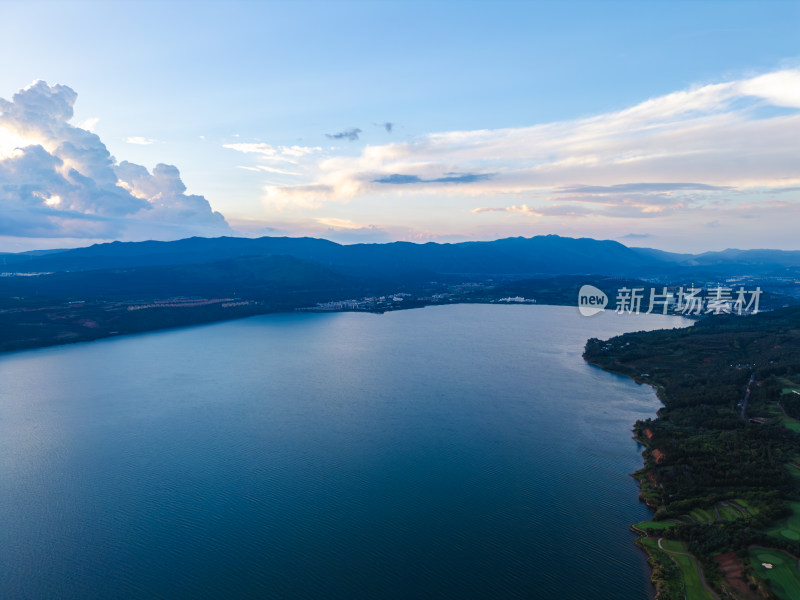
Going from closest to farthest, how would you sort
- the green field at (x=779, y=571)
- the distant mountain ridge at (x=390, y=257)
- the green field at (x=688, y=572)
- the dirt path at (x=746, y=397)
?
the green field at (x=779, y=571) → the green field at (x=688, y=572) → the dirt path at (x=746, y=397) → the distant mountain ridge at (x=390, y=257)

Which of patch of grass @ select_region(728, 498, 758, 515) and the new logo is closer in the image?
patch of grass @ select_region(728, 498, 758, 515)

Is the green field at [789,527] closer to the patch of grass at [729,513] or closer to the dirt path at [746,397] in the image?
the patch of grass at [729,513]

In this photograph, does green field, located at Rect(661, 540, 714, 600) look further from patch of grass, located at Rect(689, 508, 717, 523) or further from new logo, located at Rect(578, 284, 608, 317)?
new logo, located at Rect(578, 284, 608, 317)

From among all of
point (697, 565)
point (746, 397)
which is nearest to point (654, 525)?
point (697, 565)

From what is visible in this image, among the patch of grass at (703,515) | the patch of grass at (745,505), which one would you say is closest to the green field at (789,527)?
the patch of grass at (745,505)

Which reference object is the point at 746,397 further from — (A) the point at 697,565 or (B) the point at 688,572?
(B) the point at 688,572

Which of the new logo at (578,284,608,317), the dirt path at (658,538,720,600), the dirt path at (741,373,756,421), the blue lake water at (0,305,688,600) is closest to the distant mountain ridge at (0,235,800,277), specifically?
the new logo at (578,284,608,317)

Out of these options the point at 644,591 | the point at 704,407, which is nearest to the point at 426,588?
the point at 644,591
